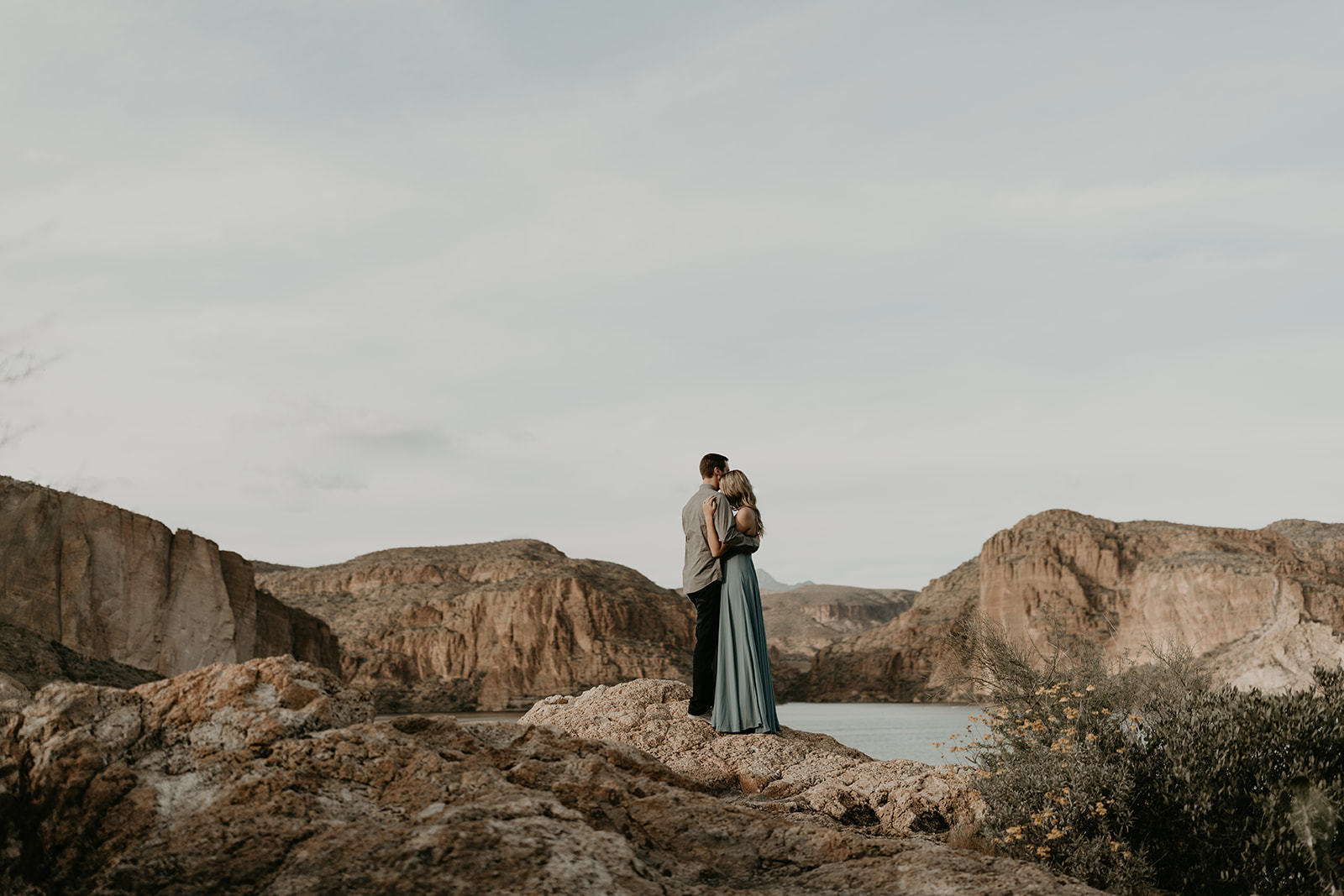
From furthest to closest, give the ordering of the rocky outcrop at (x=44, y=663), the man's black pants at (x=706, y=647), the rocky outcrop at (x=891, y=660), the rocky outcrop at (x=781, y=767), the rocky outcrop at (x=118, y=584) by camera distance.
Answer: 1. the rocky outcrop at (x=891, y=660)
2. the rocky outcrop at (x=118, y=584)
3. the rocky outcrop at (x=44, y=663)
4. the man's black pants at (x=706, y=647)
5. the rocky outcrop at (x=781, y=767)

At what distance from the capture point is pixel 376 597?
9562cm

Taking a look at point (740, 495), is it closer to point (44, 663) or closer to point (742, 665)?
point (742, 665)

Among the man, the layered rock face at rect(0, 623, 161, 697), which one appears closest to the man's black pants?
the man

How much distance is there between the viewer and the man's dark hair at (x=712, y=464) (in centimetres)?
781

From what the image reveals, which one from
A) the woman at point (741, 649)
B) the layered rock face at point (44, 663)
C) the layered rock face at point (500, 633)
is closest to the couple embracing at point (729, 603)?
the woman at point (741, 649)

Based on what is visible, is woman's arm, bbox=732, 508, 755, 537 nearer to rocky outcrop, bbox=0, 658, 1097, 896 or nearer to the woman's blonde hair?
the woman's blonde hair

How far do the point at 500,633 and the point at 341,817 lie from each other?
8300 cm

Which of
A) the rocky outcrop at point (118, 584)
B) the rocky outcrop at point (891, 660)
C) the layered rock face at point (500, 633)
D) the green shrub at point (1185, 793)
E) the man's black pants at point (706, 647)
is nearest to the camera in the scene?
the green shrub at point (1185, 793)

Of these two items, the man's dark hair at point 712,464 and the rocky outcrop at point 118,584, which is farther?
the rocky outcrop at point 118,584

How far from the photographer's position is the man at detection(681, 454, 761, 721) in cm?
746

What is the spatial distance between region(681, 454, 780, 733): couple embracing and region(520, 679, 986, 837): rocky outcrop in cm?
22

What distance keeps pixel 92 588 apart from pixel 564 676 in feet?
154

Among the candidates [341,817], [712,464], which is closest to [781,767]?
[712,464]

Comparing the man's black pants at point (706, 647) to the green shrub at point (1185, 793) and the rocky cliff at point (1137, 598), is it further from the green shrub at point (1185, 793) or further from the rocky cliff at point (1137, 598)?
the rocky cliff at point (1137, 598)
